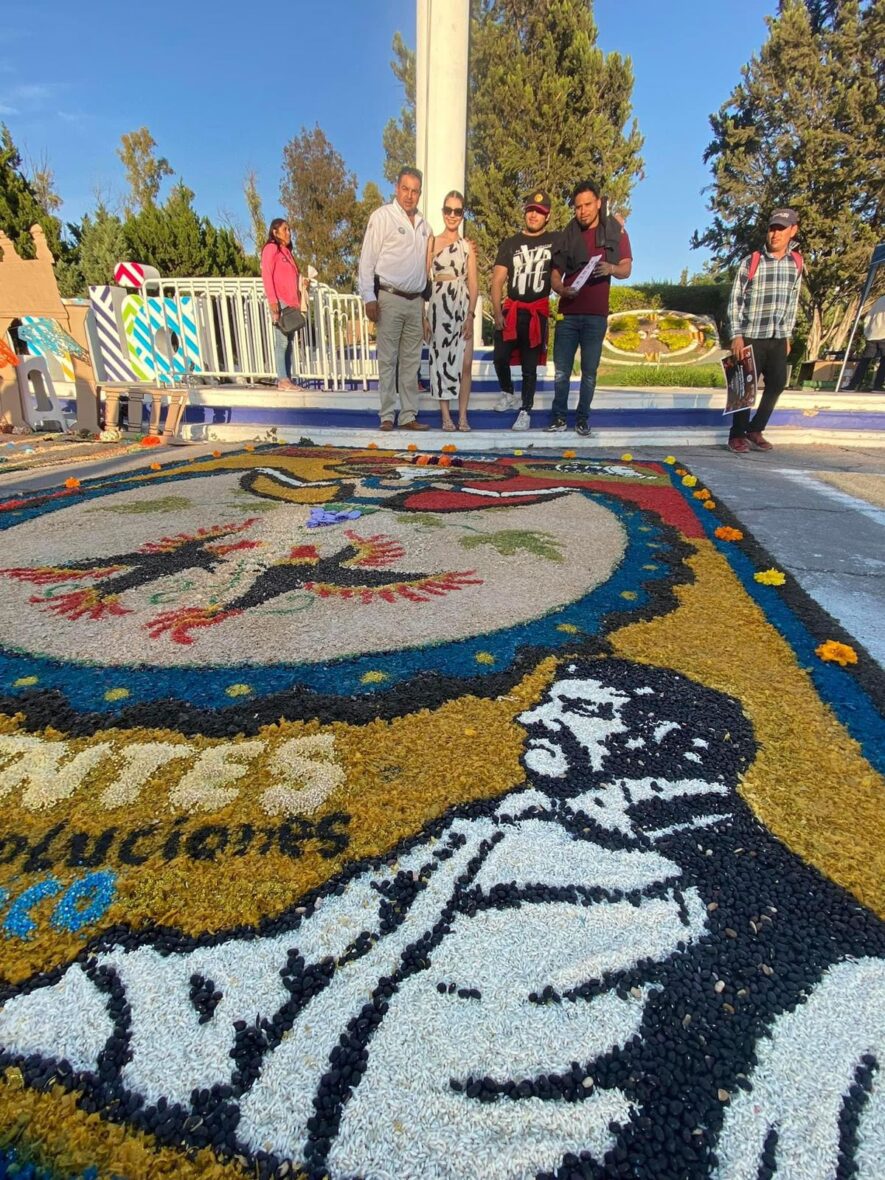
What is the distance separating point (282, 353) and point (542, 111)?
15.5 meters

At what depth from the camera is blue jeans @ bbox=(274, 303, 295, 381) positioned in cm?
716

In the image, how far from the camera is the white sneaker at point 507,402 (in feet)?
20.9

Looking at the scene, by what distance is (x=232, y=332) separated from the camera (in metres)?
7.82

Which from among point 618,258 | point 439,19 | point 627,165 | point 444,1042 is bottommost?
point 444,1042

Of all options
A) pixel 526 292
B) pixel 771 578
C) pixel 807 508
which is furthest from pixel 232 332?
pixel 771 578

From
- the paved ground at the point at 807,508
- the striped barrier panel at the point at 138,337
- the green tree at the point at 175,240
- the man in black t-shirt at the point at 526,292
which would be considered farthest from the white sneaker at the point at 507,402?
the green tree at the point at 175,240

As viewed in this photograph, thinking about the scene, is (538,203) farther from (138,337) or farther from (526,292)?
(138,337)

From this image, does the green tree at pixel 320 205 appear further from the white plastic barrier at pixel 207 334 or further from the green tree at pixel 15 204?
the white plastic barrier at pixel 207 334

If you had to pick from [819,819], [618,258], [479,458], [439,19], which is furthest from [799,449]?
[439,19]

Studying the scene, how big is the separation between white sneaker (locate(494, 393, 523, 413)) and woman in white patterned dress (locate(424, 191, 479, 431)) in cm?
69

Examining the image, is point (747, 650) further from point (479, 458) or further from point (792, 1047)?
point (479, 458)

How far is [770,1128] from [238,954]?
658mm

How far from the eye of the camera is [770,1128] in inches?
26.7

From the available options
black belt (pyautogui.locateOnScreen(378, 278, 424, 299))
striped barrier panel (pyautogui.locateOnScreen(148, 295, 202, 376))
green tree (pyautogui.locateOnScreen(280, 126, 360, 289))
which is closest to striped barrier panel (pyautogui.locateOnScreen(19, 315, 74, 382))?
striped barrier panel (pyautogui.locateOnScreen(148, 295, 202, 376))
